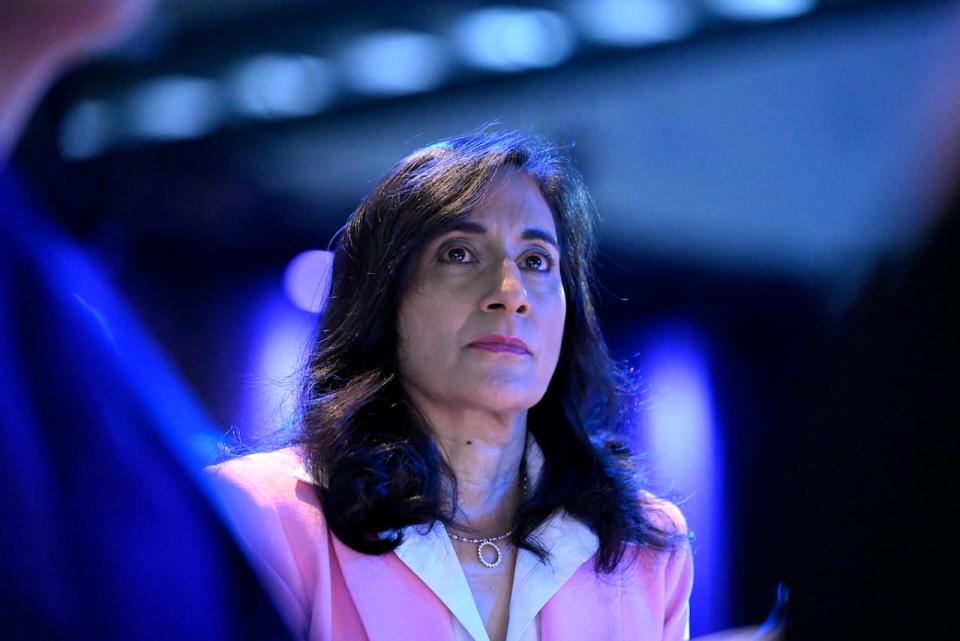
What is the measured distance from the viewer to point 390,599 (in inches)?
63.0

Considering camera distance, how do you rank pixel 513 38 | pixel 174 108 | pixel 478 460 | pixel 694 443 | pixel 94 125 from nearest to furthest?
pixel 478 460
pixel 94 125
pixel 174 108
pixel 513 38
pixel 694 443

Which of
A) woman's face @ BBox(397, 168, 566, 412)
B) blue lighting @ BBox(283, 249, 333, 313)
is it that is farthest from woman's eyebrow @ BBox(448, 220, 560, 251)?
blue lighting @ BBox(283, 249, 333, 313)

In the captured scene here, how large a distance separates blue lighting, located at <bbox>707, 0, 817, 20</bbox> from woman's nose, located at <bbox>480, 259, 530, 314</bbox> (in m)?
2.14

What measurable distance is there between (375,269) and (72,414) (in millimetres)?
1289

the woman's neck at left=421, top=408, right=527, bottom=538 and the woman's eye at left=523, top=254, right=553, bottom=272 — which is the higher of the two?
the woman's eye at left=523, top=254, right=553, bottom=272

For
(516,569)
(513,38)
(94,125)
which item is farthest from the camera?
(513,38)

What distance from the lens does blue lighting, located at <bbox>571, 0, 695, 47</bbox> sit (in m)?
3.57


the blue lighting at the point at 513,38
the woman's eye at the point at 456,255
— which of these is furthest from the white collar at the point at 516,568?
the blue lighting at the point at 513,38

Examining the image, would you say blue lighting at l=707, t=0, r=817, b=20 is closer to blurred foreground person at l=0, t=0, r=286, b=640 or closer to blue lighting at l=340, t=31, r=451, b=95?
blue lighting at l=340, t=31, r=451, b=95

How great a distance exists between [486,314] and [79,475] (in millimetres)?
1246

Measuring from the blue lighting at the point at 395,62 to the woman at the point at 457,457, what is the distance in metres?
1.62

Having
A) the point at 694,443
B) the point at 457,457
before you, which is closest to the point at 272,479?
the point at 457,457

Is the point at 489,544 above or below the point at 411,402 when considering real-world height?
below

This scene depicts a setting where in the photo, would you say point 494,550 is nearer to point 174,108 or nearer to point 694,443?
point 174,108
